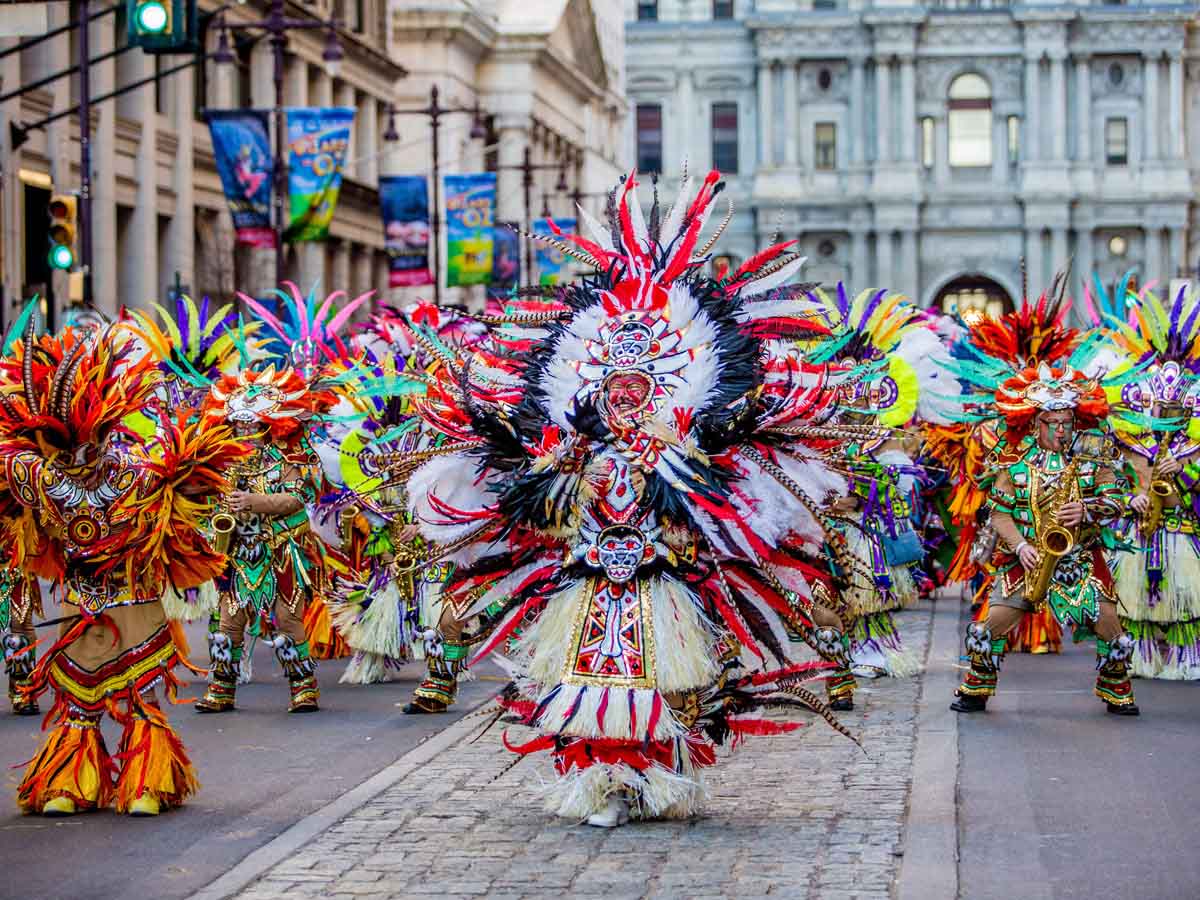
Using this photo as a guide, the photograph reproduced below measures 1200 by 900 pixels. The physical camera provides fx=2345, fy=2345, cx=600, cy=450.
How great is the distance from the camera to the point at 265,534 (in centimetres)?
1399

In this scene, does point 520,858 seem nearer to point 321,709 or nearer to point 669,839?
point 669,839

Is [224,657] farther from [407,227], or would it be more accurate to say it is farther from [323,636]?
[407,227]

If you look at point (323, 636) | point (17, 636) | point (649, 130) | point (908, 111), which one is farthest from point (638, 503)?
point (649, 130)

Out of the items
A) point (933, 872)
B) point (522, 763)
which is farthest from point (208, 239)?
point (933, 872)

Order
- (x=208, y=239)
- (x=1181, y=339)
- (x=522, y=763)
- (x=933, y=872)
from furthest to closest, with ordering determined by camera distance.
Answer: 1. (x=208, y=239)
2. (x=1181, y=339)
3. (x=522, y=763)
4. (x=933, y=872)

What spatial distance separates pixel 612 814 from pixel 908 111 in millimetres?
96274

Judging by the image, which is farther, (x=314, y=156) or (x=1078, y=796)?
(x=314, y=156)

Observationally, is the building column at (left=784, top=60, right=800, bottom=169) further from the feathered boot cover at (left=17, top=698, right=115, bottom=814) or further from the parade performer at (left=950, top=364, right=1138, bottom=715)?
the feathered boot cover at (left=17, top=698, right=115, bottom=814)

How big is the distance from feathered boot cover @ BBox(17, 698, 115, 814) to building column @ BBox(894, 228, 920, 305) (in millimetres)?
94606

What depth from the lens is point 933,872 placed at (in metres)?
8.68

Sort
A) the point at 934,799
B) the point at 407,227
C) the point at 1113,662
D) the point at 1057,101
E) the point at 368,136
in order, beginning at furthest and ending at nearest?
the point at 1057,101, the point at 368,136, the point at 407,227, the point at 1113,662, the point at 934,799

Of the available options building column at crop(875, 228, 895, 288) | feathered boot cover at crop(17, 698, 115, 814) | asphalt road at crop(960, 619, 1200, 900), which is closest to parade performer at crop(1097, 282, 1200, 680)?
asphalt road at crop(960, 619, 1200, 900)

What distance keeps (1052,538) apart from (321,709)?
4437 mm

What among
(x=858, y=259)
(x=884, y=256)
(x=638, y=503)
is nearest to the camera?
(x=638, y=503)
